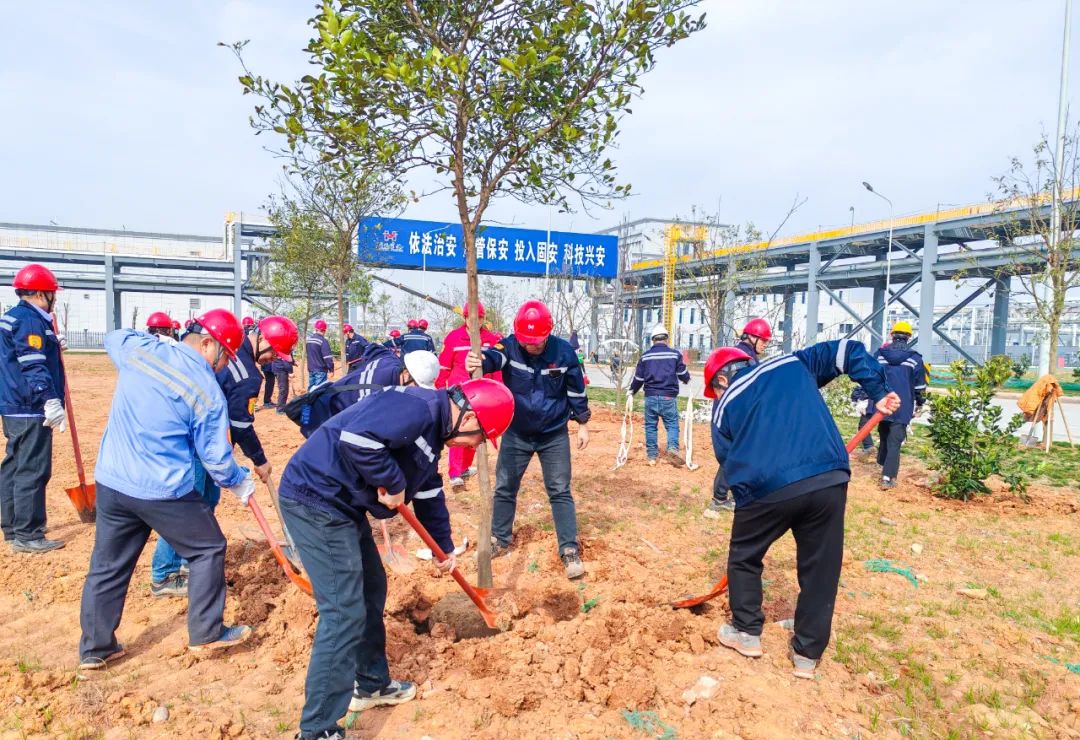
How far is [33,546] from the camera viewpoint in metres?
5.00

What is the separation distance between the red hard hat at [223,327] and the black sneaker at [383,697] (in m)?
2.04

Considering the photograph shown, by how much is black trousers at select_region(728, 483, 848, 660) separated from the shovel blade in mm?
5409

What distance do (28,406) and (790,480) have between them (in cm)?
550

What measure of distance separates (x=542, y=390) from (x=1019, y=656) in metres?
3.33

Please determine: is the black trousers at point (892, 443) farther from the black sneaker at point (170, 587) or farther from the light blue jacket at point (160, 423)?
the black sneaker at point (170, 587)

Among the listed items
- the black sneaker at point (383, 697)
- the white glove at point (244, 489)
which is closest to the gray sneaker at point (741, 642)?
the black sneaker at point (383, 697)

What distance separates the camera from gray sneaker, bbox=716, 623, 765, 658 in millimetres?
3562

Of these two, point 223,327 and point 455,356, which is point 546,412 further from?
point 455,356

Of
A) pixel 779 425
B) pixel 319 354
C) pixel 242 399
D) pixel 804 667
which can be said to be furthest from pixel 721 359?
pixel 319 354

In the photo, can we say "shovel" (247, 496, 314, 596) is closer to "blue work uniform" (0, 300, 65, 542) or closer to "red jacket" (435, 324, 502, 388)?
"blue work uniform" (0, 300, 65, 542)

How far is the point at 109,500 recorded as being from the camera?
3309 mm

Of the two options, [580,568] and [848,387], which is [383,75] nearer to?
[580,568]

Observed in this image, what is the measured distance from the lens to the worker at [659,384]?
8.59 meters

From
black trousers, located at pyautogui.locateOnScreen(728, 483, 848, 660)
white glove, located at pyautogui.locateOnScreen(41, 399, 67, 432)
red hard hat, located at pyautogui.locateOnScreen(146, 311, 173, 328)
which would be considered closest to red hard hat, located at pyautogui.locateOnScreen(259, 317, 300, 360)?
white glove, located at pyautogui.locateOnScreen(41, 399, 67, 432)
